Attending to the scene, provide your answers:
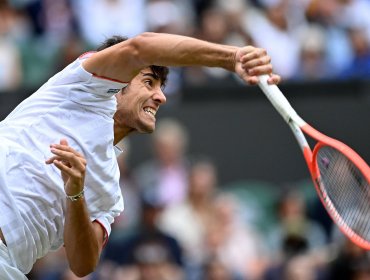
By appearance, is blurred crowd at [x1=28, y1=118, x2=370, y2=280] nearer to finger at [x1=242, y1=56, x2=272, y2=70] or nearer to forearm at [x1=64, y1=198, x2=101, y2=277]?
forearm at [x1=64, y1=198, x2=101, y2=277]

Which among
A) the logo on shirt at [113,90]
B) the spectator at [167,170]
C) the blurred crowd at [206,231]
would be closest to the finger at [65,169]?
the logo on shirt at [113,90]

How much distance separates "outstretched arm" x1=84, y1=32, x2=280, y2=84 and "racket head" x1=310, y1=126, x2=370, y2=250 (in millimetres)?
570

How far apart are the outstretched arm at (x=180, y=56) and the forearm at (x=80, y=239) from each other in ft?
2.27

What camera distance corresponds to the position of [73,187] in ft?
18.5

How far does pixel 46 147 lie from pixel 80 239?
50 cm

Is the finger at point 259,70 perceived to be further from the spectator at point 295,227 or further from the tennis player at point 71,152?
the spectator at point 295,227

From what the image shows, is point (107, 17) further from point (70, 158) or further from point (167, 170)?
point (70, 158)

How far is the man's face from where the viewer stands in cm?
599

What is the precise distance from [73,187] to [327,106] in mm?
6447

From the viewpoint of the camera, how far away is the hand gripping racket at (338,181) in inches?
218

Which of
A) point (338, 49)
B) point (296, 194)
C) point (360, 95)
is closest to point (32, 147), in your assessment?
point (296, 194)

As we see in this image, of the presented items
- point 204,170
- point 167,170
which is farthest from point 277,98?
point 167,170

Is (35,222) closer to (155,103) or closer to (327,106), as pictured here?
(155,103)

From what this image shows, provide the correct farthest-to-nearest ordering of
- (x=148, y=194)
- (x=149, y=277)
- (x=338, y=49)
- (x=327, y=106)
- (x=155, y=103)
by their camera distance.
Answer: (x=338, y=49) → (x=327, y=106) → (x=148, y=194) → (x=149, y=277) → (x=155, y=103)
